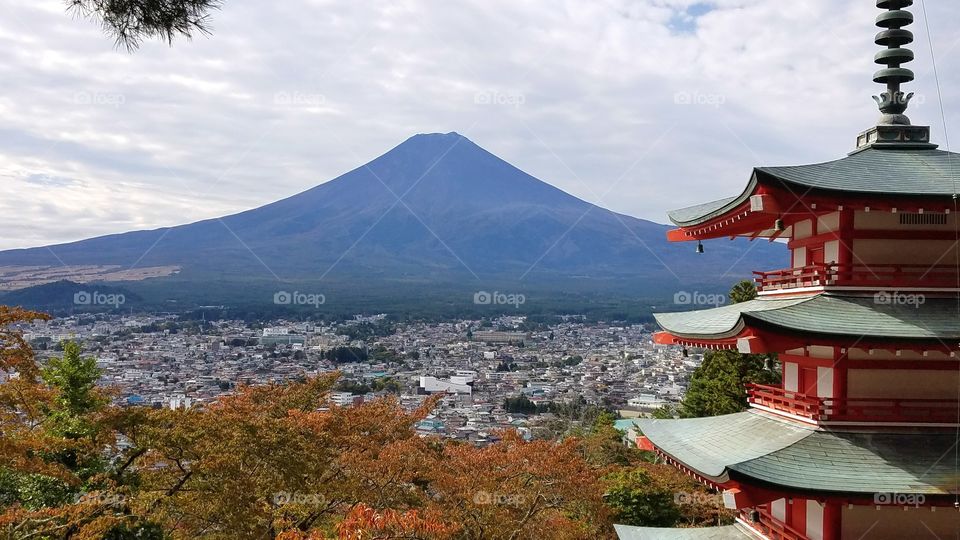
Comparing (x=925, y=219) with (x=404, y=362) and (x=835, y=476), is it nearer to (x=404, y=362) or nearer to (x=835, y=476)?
(x=835, y=476)

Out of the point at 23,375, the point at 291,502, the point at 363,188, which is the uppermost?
the point at 363,188

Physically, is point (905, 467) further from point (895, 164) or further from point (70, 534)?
point (70, 534)

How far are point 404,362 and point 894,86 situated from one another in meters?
55.3

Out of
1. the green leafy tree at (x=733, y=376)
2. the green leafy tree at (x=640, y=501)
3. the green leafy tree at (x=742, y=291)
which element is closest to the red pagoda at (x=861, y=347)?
the green leafy tree at (x=640, y=501)

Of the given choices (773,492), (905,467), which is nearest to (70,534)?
(773,492)

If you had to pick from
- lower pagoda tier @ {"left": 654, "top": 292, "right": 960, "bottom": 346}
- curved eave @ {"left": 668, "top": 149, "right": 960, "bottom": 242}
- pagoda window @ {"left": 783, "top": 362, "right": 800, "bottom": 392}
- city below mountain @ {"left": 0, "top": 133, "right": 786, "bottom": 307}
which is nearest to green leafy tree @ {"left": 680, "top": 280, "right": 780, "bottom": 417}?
pagoda window @ {"left": 783, "top": 362, "right": 800, "bottom": 392}

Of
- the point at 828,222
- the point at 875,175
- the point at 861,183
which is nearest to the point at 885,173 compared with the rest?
the point at 875,175

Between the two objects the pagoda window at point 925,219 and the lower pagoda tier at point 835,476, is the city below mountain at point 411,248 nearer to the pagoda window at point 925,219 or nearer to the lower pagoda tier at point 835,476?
the lower pagoda tier at point 835,476

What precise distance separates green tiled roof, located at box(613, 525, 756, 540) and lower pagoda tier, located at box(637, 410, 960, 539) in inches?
22.7

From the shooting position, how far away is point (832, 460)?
6.62 m

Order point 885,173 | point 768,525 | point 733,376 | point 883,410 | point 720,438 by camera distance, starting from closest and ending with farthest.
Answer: point 883,410 < point 885,173 < point 768,525 < point 720,438 < point 733,376

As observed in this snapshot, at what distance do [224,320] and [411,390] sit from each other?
3565 centimetres

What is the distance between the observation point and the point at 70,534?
956 cm

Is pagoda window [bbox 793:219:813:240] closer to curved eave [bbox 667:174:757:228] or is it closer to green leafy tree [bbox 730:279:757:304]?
curved eave [bbox 667:174:757:228]
